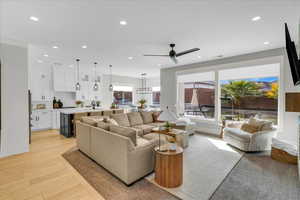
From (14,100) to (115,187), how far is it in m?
3.40

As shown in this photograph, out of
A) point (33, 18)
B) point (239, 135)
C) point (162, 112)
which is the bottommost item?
point (239, 135)

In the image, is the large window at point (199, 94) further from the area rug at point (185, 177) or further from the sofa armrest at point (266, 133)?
the area rug at point (185, 177)

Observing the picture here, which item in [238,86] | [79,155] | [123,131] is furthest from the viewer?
[238,86]

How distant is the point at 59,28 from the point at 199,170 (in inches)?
160

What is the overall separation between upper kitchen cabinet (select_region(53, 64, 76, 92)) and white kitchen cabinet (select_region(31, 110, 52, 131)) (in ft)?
3.75

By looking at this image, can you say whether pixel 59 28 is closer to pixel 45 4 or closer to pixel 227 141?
pixel 45 4

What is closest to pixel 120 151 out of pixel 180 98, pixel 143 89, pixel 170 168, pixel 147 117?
pixel 170 168

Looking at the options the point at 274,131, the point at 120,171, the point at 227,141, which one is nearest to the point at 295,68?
the point at 274,131

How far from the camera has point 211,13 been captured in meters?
2.37

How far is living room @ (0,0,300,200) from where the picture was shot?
2.20 meters

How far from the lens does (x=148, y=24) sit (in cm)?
276

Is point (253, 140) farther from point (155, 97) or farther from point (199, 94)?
point (155, 97)

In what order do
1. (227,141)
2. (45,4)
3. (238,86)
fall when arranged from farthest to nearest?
(238,86) < (227,141) < (45,4)

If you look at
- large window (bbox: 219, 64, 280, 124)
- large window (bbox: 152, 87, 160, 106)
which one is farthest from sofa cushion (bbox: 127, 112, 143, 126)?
large window (bbox: 152, 87, 160, 106)
